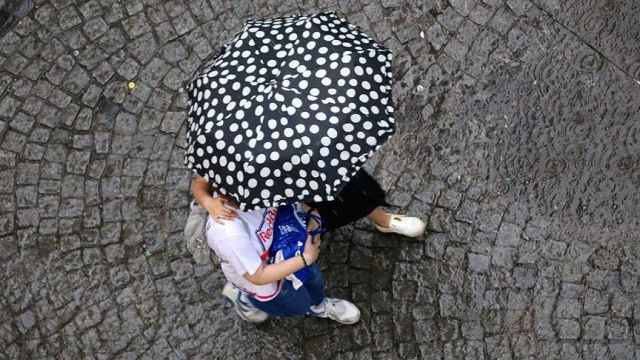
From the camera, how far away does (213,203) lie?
4.31 meters

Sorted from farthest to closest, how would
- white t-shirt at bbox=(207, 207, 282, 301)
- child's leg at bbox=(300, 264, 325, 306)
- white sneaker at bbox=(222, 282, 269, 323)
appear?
1. white sneaker at bbox=(222, 282, 269, 323)
2. child's leg at bbox=(300, 264, 325, 306)
3. white t-shirt at bbox=(207, 207, 282, 301)

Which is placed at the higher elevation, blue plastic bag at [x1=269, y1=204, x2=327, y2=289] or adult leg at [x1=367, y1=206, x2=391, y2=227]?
blue plastic bag at [x1=269, y1=204, x2=327, y2=289]

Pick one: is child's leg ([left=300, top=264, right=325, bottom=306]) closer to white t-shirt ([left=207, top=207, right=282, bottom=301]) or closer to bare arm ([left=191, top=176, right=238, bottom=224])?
white t-shirt ([left=207, top=207, right=282, bottom=301])

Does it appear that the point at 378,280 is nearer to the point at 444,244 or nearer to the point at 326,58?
the point at 444,244

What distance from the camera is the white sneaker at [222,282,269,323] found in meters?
5.21

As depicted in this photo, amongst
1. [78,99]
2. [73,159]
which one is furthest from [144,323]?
[78,99]

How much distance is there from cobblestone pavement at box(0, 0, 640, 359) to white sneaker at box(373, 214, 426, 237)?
0.18 m

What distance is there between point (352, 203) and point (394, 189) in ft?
3.14

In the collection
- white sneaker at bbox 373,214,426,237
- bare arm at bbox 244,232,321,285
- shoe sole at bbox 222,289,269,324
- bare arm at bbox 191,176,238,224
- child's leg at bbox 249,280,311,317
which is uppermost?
bare arm at bbox 191,176,238,224

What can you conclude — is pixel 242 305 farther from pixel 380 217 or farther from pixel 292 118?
pixel 292 118

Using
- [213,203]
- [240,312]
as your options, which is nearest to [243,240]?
[213,203]

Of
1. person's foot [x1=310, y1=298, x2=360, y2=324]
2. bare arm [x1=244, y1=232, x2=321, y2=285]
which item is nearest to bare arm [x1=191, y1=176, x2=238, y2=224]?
bare arm [x1=244, y1=232, x2=321, y2=285]

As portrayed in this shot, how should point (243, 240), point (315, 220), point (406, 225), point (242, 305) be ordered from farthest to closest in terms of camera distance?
1. point (406, 225)
2. point (242, 305)
3. point (315, 220)
4. point (243, 240)

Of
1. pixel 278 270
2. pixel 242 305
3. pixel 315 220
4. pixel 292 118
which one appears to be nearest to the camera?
pixel 292 118
